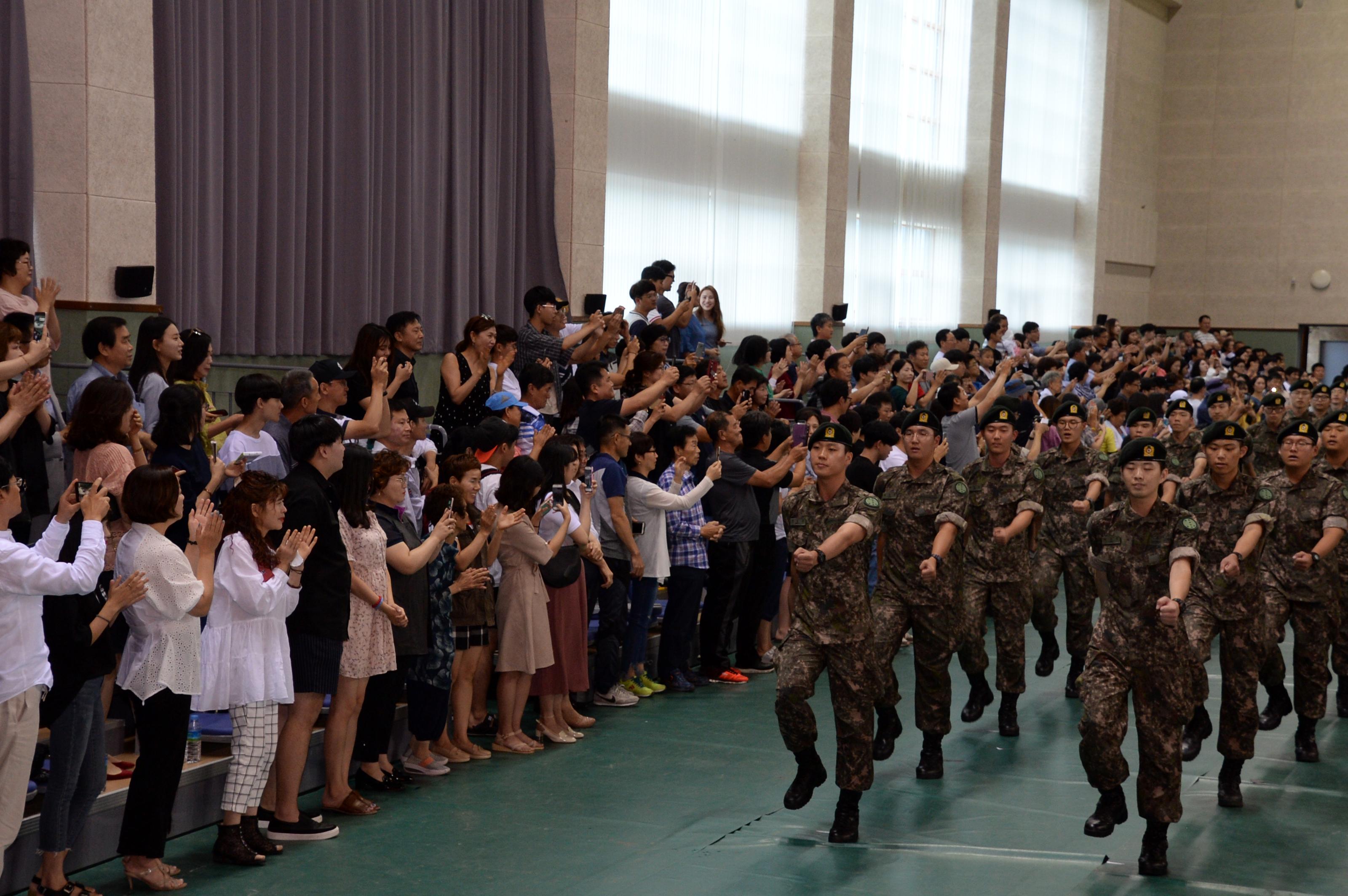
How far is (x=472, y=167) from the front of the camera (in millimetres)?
12094

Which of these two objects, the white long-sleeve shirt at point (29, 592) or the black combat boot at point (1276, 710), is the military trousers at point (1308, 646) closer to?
the black combat boot at point (1276, 710)

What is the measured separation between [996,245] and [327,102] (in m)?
15.8

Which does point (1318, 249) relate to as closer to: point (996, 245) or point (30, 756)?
point (996, 245)

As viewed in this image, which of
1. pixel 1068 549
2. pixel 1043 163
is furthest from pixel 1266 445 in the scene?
pixel 1043 163

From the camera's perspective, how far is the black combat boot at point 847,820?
640cm

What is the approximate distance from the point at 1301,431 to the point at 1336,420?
68 cm

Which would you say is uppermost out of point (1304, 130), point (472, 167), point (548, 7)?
point (1304, 130)

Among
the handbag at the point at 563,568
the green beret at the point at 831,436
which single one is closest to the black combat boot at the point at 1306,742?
the green beret at the point at 831,436

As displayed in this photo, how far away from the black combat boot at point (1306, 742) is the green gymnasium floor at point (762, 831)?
76mm

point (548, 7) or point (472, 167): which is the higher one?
point (548, 7)

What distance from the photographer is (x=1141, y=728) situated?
6.12 m

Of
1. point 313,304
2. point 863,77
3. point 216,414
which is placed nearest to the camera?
point 216,414

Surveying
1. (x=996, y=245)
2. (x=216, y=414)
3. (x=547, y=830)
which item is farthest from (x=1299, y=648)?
(x=996, y=245)

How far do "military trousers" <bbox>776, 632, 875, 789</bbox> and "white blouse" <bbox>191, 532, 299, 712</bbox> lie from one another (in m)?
2.23
